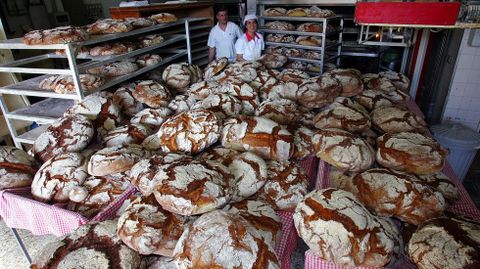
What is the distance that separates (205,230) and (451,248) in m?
0.95

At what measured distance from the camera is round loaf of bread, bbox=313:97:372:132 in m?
1.91

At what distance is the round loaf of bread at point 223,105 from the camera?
2016 mm

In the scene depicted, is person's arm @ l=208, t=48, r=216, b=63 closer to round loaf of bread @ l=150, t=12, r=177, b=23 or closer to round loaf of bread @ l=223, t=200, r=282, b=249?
round loaf of bread @ l=150, t=12, r=177, b=23

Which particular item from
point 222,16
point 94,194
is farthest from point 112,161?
point 222,16

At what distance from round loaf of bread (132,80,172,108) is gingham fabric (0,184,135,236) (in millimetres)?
894

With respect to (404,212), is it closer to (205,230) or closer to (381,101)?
(205,230)

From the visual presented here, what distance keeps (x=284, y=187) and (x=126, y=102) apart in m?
1.50

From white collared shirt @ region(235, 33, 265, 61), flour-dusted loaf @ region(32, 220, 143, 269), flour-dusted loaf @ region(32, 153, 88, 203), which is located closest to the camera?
flour-dusted loaf @ region(32, 220, 143, 269)

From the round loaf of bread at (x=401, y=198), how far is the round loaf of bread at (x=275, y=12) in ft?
8.91

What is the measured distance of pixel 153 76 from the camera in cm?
291

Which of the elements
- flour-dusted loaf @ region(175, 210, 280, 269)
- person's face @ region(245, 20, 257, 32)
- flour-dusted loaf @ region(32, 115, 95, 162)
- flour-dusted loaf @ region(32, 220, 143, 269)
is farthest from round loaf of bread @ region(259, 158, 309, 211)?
person's face @ region(245, 20, 257, 32)

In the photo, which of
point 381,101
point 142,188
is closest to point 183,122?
point 142,188

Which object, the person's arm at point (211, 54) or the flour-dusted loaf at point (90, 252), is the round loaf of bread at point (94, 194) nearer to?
the flour-dusted loaf at point (90, 252)

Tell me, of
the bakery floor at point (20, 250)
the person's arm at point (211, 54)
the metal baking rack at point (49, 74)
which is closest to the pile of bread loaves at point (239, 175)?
the metal baking rack at point (49, 74)
